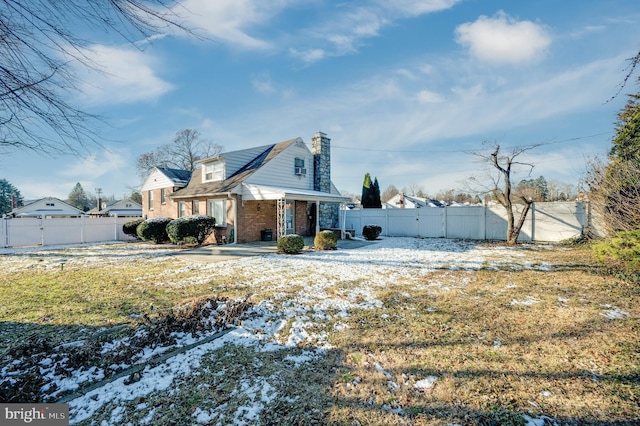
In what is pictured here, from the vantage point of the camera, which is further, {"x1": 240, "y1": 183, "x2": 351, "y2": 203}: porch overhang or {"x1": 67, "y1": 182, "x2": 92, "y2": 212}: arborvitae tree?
{"x1": 67, "y1": 182, "x2": 92, "y2": 212}: arborvitae tree

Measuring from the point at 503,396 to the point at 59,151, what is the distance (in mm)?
5100

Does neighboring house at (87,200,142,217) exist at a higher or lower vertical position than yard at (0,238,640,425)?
higher

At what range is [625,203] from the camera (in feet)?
23.6

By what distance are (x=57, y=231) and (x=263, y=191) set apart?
13857 millimetres

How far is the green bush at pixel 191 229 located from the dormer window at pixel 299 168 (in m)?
5.65

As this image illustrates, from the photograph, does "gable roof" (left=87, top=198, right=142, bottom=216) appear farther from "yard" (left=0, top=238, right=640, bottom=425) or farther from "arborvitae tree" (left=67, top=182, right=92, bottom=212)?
"yard" (left=0, top=238, right=640, bottom=425)

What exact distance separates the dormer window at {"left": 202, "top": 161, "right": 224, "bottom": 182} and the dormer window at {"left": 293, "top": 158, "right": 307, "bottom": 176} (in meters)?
4.35

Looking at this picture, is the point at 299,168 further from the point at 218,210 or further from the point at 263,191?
the point at 218,210

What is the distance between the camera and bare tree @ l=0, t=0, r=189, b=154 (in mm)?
2354

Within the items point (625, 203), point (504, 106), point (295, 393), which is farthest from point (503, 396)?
point (504, 106)

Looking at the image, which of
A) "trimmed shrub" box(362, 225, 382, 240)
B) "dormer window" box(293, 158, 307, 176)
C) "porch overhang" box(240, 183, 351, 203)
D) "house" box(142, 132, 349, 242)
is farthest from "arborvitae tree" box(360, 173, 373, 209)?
"porch overhang" box(240, 183, 351, 203)

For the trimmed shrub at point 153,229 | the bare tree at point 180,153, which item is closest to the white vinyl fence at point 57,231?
the trimmed shrub at point 153,229

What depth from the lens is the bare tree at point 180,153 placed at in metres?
35.1

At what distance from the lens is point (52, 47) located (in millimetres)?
2564
